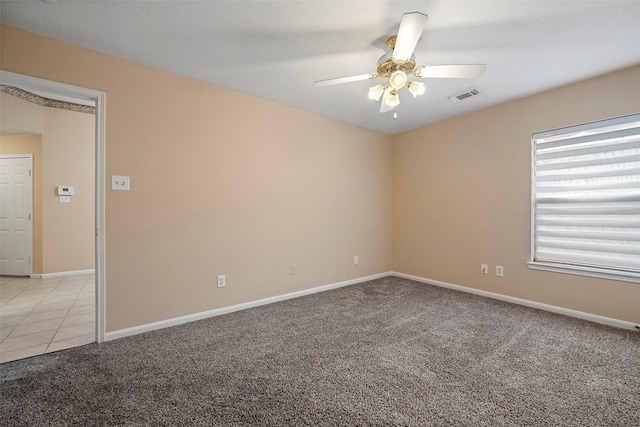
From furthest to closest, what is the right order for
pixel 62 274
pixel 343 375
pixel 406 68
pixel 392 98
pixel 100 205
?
pixel 62 274, pixel 100 205, pixel 392 98, pixel 406 68, pixel 343 375

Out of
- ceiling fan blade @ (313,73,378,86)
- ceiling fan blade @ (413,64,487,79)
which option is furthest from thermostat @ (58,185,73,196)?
ceiling fan blade @ (413,64,487,79)

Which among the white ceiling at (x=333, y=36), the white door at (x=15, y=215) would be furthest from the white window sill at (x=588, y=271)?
the white door at (x=15, y=215)

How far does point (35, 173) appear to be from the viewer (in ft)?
14.9

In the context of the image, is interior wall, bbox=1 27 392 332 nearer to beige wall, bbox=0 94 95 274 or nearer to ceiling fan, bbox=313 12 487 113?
ceiling fan, bbox=313 12 487 113

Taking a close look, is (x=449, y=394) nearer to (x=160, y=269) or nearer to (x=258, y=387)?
(x=258, y=387)

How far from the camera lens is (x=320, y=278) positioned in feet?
12.4

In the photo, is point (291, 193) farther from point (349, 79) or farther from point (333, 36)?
point (333, 36)

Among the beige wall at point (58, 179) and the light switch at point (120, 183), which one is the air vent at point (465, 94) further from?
the beige wall at point (58, 179)

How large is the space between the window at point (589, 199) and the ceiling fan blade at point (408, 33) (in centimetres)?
238

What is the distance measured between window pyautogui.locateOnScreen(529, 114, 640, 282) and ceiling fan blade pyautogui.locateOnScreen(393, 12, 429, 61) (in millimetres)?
2377

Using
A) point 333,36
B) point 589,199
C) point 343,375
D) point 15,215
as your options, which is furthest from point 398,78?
point 15,215

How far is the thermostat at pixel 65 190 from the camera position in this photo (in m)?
4.66

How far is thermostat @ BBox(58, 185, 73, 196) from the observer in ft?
15.3

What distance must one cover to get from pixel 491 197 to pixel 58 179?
22.5 feet
